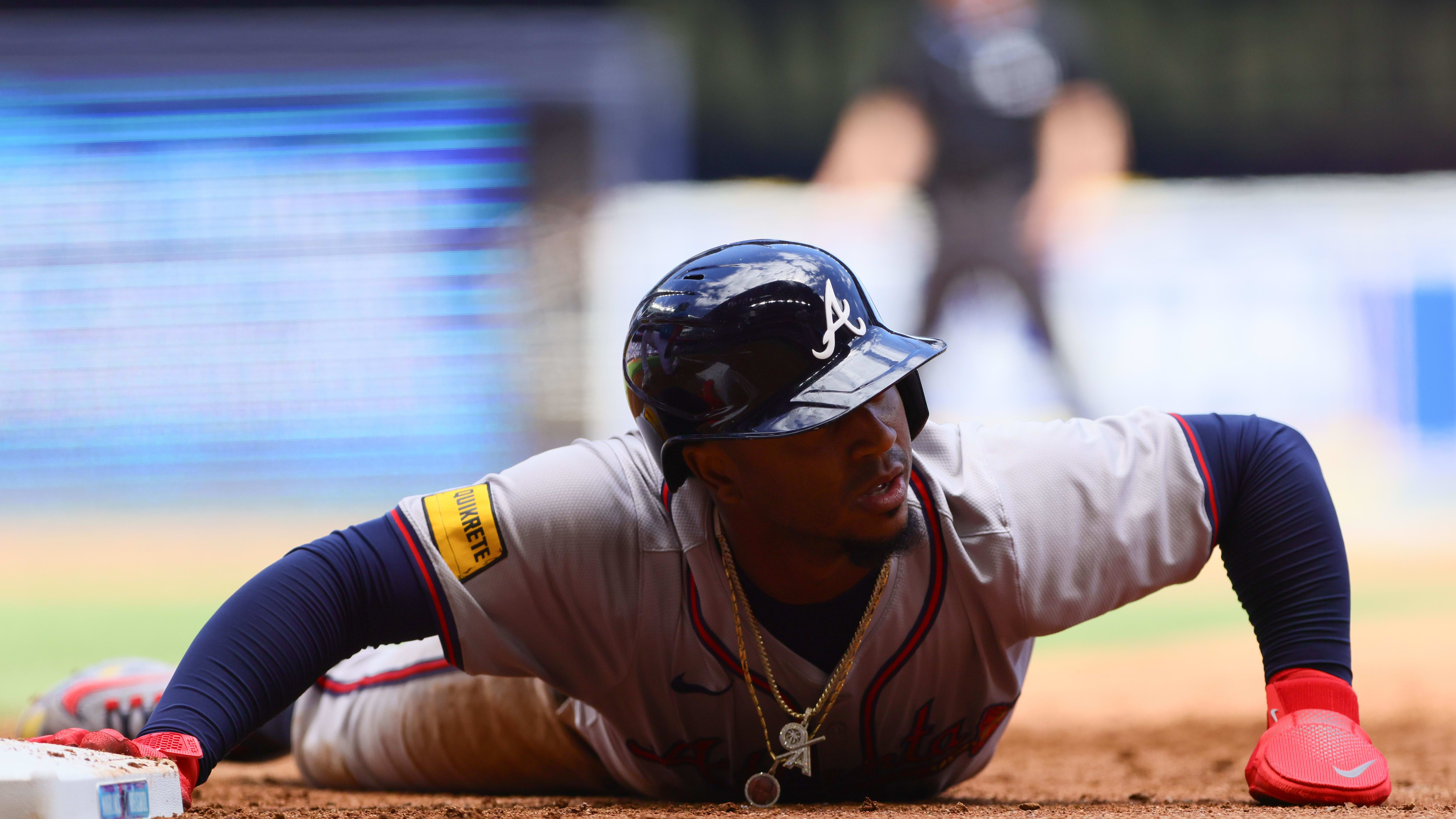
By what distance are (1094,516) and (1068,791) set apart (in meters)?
0.72

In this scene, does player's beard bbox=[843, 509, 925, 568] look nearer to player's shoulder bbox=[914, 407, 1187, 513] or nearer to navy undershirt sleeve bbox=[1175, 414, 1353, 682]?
player's shoulder bbox=[914, 407, 1187, 513]

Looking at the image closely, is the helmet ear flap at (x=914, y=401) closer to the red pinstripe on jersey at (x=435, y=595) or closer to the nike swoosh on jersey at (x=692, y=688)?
the nike swoosh on jersey at (x=692, y=688)

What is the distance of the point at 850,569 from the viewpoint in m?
1.60

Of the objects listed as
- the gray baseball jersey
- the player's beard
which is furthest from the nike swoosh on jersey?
the player's beard

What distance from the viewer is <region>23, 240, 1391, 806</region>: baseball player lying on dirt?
1.49m

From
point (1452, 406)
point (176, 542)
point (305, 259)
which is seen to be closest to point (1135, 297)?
point (1452, 406)

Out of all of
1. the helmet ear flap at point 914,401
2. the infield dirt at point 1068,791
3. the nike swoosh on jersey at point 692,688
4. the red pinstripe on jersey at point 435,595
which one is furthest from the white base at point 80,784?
the helmet ear flap at point 914,401

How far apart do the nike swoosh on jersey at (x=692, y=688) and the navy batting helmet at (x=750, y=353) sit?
26cm

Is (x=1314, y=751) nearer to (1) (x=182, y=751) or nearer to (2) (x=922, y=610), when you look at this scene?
(2) (x=922, y=610)

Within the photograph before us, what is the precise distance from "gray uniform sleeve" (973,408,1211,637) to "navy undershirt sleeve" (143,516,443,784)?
70cm

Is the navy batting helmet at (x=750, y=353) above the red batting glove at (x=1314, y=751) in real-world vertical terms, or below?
above

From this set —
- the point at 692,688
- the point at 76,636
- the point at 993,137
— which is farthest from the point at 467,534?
the point at 993,137

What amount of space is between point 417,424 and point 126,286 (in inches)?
69.1

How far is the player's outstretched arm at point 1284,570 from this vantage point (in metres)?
1.60
